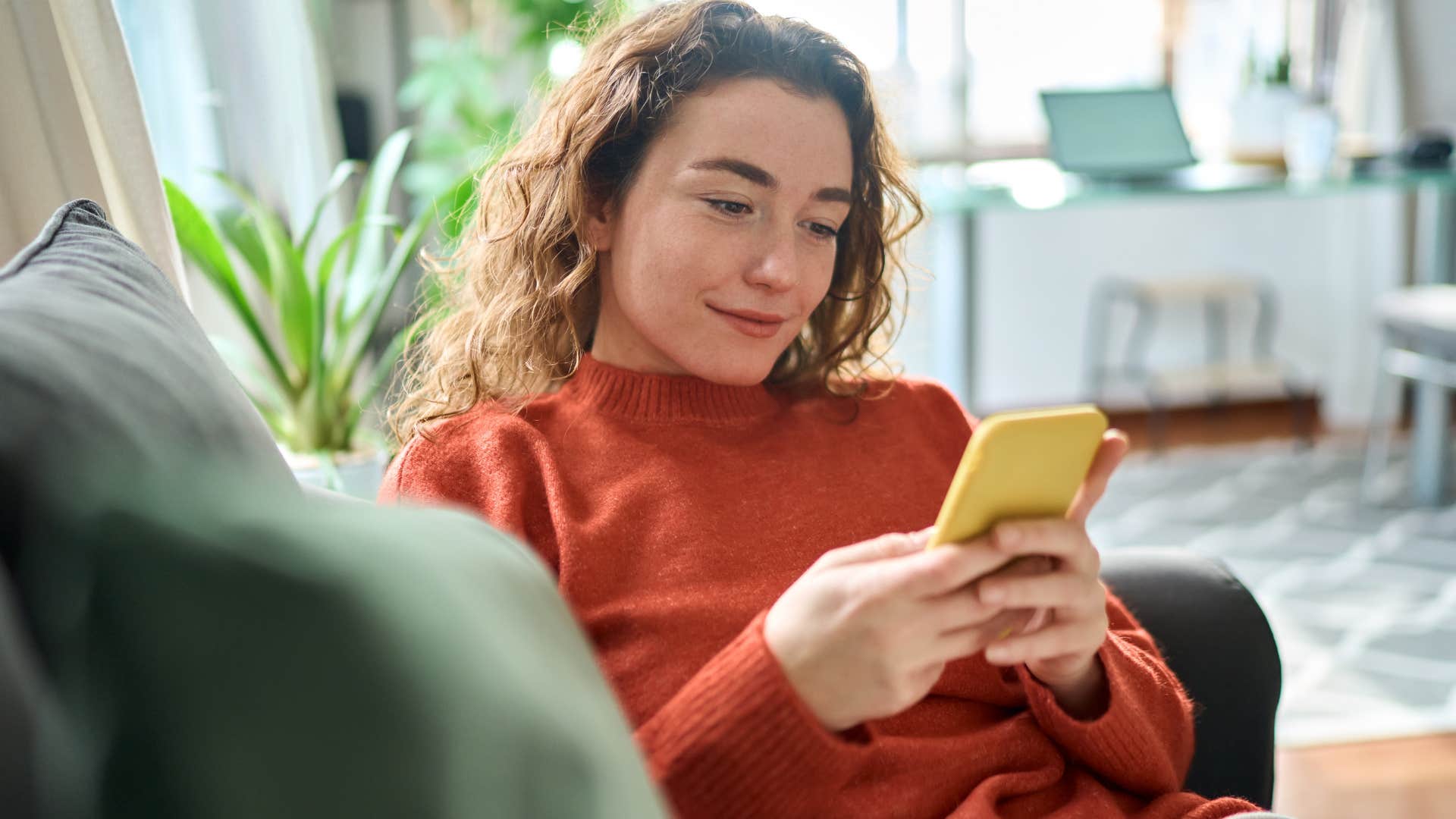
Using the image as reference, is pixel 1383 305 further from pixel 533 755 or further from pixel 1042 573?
pixel 533 755

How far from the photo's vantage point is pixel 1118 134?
3.24 metres

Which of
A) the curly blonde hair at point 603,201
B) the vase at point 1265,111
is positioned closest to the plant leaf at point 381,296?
the curly blonde hair at point 603,201

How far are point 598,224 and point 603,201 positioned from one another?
0.07 feet

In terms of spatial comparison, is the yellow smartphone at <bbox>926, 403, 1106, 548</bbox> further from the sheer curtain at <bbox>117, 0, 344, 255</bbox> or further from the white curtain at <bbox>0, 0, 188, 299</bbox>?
the sheer curtain at <bbox>117, 0, 344, 255</bbox>

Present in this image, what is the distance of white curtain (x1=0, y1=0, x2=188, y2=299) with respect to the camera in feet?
3.48

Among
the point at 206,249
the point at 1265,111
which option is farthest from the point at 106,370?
the point at 1265,111

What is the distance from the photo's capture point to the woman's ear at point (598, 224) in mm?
1104

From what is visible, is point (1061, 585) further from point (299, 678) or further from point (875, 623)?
point (299, 678)

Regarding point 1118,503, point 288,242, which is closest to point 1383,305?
point 1118,503

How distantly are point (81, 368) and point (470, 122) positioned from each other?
3.04m

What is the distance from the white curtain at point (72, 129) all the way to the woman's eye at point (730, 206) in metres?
0.53

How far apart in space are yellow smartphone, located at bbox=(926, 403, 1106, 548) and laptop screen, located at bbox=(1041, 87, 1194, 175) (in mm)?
2625

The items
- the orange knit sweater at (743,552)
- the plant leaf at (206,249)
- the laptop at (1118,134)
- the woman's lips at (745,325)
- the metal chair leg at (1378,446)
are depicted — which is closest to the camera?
the orange knit sweater at (743,552)

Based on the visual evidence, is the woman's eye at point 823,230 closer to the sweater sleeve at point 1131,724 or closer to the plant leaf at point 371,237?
the sweater sleeve at point 1131,724
